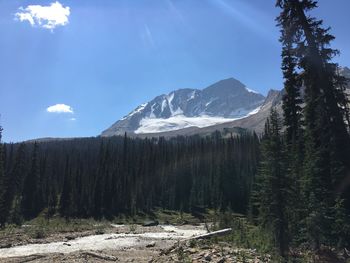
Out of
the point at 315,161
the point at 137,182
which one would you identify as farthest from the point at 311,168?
the point at 137,182

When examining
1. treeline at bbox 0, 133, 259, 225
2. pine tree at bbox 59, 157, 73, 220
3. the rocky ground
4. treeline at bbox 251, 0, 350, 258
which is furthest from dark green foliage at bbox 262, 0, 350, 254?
pine tree at bbox 59, 157, 73, 220

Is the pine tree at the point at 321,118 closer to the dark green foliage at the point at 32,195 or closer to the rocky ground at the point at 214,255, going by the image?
the rocky ground at the point at 214,255

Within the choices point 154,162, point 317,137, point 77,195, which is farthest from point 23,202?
point 317,137

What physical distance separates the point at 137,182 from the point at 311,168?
108680 millimetres

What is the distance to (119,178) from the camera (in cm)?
12644

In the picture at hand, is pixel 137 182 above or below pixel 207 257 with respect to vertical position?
below

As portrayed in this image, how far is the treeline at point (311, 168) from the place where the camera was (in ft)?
69.5

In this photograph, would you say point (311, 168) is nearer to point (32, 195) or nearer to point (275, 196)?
point (275, 196)

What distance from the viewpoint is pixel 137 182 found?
129250mm

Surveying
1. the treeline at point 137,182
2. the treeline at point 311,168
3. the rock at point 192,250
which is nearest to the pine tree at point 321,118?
the treeline at point 311,168

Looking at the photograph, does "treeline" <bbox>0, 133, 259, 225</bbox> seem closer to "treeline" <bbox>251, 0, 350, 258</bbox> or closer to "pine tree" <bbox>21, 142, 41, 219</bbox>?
"pine tree" <bbox>21, 142, 41, 219</bbox>

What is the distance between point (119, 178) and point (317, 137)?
104491mm

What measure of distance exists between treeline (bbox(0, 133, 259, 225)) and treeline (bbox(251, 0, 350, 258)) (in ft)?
243

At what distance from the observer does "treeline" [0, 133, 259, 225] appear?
111 m
